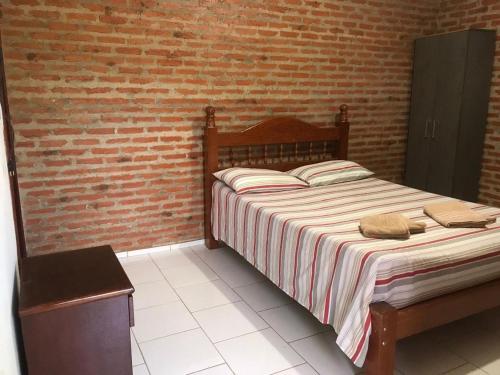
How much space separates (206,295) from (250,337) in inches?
22.4

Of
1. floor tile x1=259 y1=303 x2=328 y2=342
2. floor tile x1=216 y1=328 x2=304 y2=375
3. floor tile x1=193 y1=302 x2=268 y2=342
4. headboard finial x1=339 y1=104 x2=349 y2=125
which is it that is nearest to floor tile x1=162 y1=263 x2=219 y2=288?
floor tile x1=193 y1=302 x2=268 y2=342

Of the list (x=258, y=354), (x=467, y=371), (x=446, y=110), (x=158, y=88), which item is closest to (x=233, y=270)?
(x=258, y=354)

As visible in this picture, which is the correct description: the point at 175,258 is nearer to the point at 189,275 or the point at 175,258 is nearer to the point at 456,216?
the point at 189,275

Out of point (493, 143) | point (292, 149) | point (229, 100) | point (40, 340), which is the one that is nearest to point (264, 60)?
point (229, 100)

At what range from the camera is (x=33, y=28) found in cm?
267

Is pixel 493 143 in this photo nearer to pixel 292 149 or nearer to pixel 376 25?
pixel 376 25

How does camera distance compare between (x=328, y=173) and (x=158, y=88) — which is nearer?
(x=158, y=88)

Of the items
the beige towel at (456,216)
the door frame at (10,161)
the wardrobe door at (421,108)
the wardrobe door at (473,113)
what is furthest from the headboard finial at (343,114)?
the door frame at (10,161)

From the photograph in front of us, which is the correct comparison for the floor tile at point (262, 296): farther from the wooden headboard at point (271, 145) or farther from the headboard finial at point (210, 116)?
the headboard finial at point (210, 116)

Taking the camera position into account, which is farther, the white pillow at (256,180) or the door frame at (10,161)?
the white pillow at (256,180)

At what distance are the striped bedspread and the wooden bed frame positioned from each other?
0.15 ft

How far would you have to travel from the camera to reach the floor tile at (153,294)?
102 inches

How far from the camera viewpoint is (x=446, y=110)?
3926 millimetres

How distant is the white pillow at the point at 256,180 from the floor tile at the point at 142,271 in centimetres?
87
